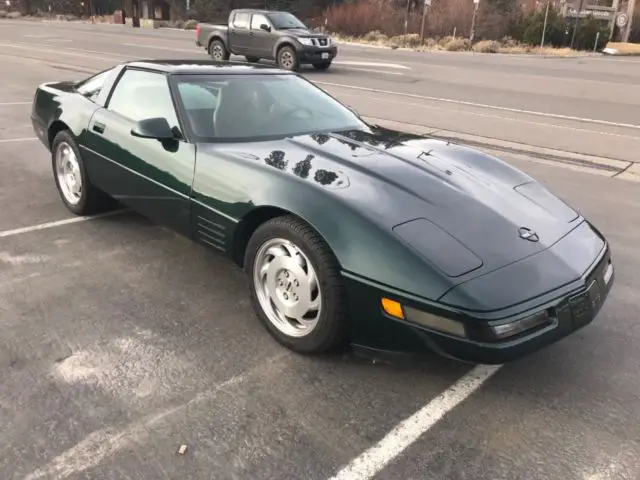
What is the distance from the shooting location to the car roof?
418cm

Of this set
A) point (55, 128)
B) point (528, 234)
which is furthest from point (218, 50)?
point (528, 234)

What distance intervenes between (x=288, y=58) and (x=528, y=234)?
16317 millimetres

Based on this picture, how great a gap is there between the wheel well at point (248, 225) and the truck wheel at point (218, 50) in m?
17.7

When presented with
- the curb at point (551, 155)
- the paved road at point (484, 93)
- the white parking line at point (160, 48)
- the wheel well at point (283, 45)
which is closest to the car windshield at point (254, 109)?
the curb at point (551, 155)

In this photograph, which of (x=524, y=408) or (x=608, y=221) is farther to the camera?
(x=608, y=221)

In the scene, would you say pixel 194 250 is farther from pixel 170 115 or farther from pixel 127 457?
pixel 127 457

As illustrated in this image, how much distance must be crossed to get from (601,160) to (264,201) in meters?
5.98

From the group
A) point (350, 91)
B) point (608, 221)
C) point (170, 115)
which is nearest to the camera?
point (170, 115)

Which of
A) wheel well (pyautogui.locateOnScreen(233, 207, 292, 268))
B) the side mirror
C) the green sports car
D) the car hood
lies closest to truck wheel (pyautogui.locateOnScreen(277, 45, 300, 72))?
the green sports car

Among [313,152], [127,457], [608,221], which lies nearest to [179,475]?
[127,457]

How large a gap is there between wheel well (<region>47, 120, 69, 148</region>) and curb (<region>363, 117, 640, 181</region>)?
415 centimetres

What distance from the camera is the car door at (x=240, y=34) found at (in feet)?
62.1

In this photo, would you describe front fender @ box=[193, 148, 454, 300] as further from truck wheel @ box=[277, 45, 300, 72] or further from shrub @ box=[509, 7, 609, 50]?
shrub @ box=[509, 7, 609, 50]

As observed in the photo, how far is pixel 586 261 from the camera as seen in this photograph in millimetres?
2928
